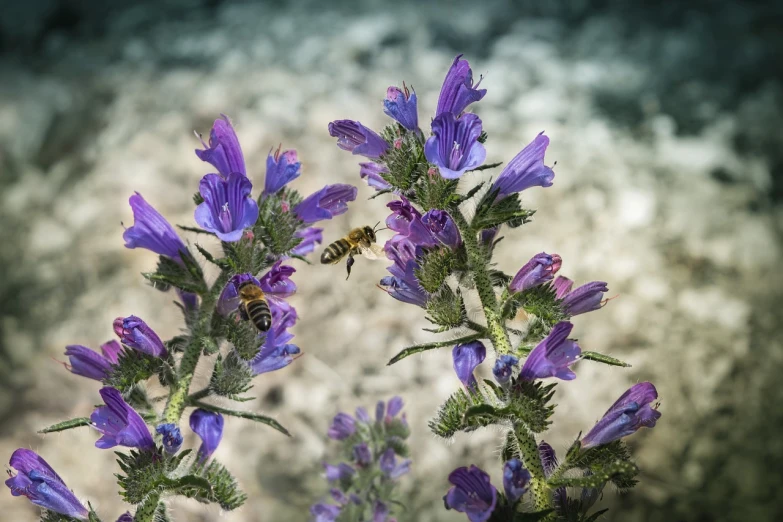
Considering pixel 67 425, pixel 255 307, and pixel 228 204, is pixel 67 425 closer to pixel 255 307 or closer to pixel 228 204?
pixel 255 307

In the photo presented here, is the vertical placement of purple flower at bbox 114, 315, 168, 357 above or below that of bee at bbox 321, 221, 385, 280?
below

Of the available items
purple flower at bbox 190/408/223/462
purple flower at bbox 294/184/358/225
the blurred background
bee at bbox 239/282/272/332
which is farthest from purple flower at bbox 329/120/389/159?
the blurred background

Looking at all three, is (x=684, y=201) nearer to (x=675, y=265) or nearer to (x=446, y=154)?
(x=675, y=265)

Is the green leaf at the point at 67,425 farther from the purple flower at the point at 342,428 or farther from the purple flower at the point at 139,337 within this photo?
the purple flower at the point at 342,428

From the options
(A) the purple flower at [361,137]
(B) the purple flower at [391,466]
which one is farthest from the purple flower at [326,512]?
(A) the purple flower at [361,137]

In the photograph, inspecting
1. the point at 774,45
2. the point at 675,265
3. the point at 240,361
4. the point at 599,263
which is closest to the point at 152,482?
the point at 240,361

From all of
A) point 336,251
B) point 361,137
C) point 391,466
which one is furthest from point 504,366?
point 391,466

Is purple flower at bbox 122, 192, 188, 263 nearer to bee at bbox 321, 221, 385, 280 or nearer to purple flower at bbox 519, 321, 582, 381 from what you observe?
bee at bbox 321, 221, 385, 280

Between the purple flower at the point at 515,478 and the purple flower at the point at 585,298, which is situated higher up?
the purple flower at the point at 585,298
